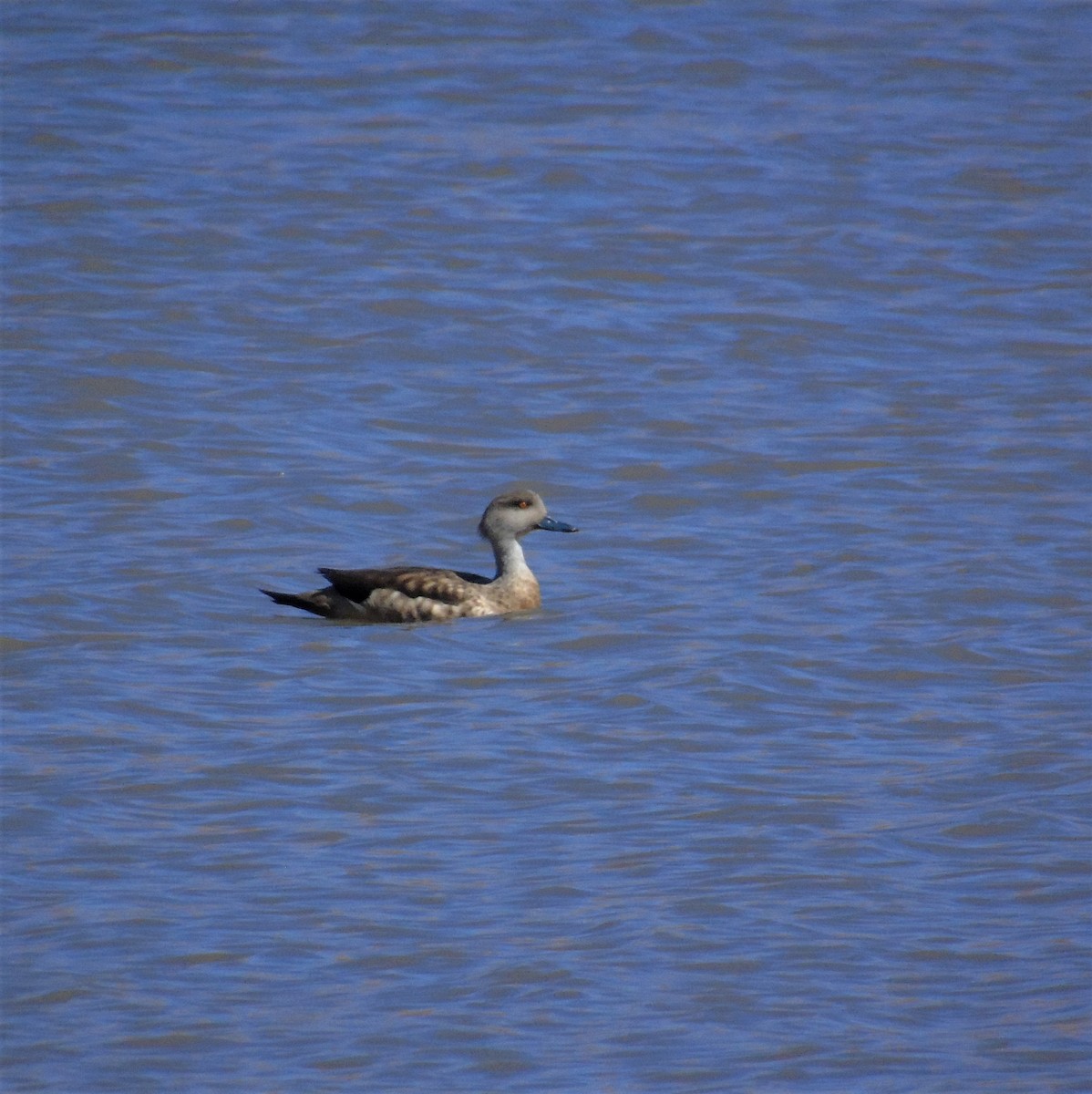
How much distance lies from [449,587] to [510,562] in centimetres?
47

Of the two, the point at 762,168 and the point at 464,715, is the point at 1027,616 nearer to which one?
the point at 464,715

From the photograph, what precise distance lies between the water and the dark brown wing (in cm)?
26

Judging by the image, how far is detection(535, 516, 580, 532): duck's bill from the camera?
1159 centimetres

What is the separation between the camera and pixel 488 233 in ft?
59.8

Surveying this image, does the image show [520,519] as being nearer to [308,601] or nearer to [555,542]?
[555,542]

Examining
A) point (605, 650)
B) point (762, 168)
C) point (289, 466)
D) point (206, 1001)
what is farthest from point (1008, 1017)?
point (762, 168)

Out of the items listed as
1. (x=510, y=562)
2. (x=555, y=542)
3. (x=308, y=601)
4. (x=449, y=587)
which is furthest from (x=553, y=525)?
(x=308, y=601)

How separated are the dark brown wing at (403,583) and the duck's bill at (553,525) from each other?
599 mm

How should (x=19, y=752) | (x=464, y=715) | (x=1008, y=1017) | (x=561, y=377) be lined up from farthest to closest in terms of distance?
(x=561, y=377) → (x=464, y=715) → (x=19, y=752) → (x=1008, y=1017)

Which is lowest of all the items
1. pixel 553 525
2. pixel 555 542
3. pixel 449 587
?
pixel 555 542

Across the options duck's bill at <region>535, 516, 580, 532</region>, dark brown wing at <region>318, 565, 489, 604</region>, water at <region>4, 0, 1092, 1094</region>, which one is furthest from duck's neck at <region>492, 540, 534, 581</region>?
water at <region>4, 0, 1092, 1094</region>

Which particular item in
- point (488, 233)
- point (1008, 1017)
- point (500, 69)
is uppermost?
point (500, 69)

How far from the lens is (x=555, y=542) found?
12.6 meters

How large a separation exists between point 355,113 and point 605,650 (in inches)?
455
